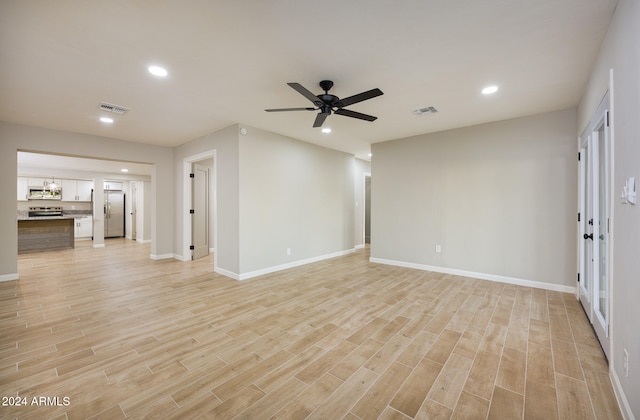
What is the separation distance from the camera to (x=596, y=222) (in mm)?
2779

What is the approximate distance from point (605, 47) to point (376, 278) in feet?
12.1

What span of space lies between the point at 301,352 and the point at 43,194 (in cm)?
1127

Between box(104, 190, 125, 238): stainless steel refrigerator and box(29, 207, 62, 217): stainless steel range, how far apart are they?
1288 mm

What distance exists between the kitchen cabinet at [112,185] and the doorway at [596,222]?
12.9 m

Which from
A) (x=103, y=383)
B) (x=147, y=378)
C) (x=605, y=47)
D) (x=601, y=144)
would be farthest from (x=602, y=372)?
(x=103, y=383)

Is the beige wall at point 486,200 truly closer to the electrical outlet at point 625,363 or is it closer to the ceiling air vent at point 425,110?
the ceiling air vent at point 425,110

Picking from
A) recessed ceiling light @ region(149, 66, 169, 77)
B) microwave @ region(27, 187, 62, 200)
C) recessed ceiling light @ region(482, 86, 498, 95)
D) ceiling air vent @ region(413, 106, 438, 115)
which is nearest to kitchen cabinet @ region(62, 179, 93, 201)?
microwave @ region(27, 187, 62, 200)

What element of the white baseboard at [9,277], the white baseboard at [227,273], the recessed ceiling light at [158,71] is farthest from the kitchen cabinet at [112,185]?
the recessed ceiling light at [158,71]

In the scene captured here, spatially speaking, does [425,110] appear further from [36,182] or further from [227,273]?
[36,182]

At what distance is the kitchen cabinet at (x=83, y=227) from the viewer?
930 centimetres

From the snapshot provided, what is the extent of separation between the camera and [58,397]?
168cm

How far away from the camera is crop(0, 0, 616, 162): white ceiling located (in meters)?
1.86

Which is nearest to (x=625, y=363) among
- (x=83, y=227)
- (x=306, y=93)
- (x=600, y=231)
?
(x=600, y=231)

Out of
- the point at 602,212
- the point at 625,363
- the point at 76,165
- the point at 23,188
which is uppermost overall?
the point at 76,165
